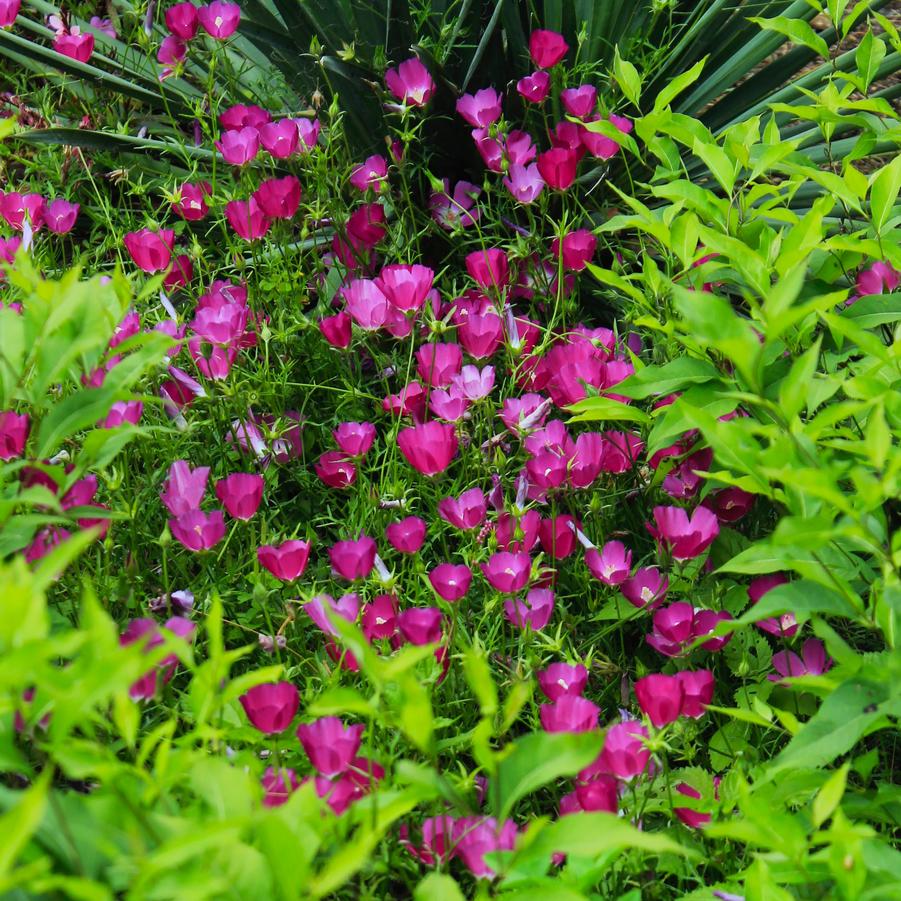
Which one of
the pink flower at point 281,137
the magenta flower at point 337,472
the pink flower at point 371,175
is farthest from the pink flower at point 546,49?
the magenta flower at point 337,472

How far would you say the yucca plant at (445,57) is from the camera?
2209 mm

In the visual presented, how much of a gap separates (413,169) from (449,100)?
0.54ft

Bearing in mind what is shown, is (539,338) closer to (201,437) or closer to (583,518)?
(583,518)

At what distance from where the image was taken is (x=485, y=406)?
1662 millimetres

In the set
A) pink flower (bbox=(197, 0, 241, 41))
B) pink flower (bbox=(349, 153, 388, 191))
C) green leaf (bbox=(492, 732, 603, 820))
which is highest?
pink flower (bbox=(197, 0, 241, 41))

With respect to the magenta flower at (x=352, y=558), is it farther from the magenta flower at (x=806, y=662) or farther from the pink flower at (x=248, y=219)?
the pink flower at (x=248, y=219)

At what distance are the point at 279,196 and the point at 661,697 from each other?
1.02 meters

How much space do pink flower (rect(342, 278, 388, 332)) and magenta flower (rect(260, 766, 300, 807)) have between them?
30.9 inches

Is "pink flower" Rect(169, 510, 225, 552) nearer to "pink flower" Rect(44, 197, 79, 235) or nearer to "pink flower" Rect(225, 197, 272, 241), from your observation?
"pink flower" Rect(225, 197, 272, 241)

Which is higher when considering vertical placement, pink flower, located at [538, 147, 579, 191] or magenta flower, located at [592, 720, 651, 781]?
pink flower, located at [538, 147, 579, 191]

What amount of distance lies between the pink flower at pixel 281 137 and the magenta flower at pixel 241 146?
2cm

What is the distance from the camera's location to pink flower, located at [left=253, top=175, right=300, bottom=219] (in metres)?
1.80

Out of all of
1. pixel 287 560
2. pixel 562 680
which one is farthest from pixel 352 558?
pixel 562 680

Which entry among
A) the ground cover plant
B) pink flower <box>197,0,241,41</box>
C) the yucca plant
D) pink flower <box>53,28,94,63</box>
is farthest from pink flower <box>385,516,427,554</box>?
pink flower <box>53,28,94,63</box>
